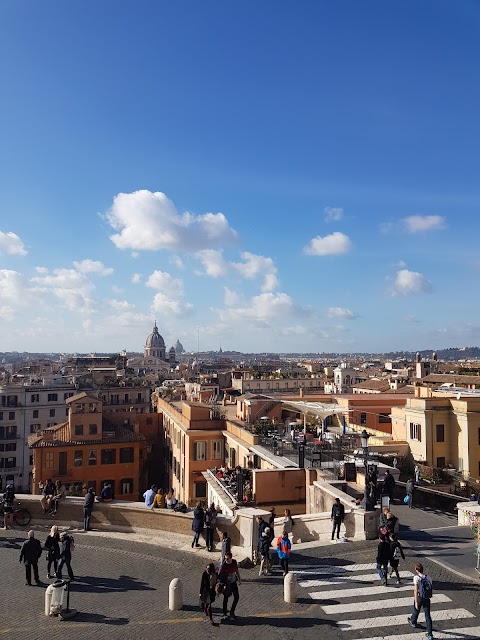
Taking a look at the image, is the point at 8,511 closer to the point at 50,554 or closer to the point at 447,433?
the point at 50,554

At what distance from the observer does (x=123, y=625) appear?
11234 mm

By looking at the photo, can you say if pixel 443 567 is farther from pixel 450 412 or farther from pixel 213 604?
pixel 450 412

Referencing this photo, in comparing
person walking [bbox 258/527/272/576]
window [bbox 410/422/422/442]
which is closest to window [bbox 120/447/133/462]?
window [bbox 410/422/422/442]

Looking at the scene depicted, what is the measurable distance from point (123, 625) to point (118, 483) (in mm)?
34648

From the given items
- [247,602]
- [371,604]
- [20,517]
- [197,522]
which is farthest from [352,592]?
[20,517]

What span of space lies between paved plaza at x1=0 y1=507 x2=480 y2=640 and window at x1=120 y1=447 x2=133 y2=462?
95.6 ft

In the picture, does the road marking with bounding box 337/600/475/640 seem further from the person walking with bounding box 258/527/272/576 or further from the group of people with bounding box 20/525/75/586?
the group of people with bounding box 20/525/75/586

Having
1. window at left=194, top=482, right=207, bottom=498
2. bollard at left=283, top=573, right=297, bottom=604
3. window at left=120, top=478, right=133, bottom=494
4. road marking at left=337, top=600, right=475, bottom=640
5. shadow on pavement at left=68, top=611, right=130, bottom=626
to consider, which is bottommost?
window at left=120, top=478, right=133, bottom=494

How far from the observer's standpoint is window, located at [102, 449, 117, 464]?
4425 centimetres

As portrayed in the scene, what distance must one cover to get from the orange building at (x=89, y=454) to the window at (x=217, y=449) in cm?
1143

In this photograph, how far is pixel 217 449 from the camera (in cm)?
3569

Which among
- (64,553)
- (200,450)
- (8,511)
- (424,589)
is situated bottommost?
(200,450)

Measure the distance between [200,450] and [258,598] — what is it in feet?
78.0

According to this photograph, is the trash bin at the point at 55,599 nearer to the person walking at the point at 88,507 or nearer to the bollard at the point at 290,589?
the bollard at the point at 290,589
